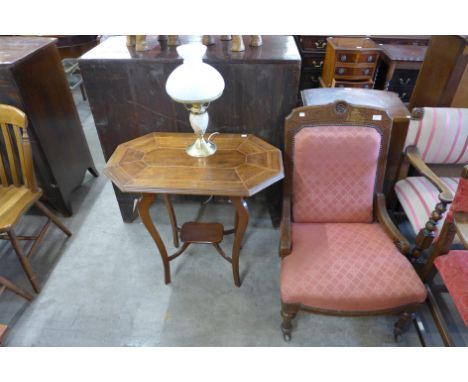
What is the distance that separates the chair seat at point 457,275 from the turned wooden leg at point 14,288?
2.16 m

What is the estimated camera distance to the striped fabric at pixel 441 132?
1.76 m

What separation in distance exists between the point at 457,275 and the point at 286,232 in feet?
2.42

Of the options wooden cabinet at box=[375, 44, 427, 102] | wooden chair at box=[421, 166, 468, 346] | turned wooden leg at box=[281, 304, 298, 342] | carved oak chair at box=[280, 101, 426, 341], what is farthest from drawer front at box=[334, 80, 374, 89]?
turned wooden leg at box=[281, 304, 298, 342]

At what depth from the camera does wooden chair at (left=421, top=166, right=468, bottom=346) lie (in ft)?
4.12

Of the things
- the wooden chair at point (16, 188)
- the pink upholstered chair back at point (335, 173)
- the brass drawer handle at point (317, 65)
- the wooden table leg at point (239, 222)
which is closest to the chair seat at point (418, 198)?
the pink upholstered chair back at point (335, 173)

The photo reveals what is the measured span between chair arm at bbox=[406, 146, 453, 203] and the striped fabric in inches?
2.4

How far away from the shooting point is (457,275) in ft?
→ 4.36

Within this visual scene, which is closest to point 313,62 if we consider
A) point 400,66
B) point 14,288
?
point 400,66

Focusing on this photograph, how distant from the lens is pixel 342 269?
4.64ft

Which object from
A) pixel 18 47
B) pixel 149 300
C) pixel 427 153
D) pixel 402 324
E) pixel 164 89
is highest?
pixel 18 47

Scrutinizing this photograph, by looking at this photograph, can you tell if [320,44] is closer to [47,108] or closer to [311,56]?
[311,56]

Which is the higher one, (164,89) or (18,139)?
(164,89)

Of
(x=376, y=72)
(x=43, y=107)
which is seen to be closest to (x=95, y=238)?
(x=43, y=107)

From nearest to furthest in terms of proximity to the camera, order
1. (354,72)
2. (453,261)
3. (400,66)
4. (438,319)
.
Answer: (453,261) → (438,319) → (400,66) → (354,72)
